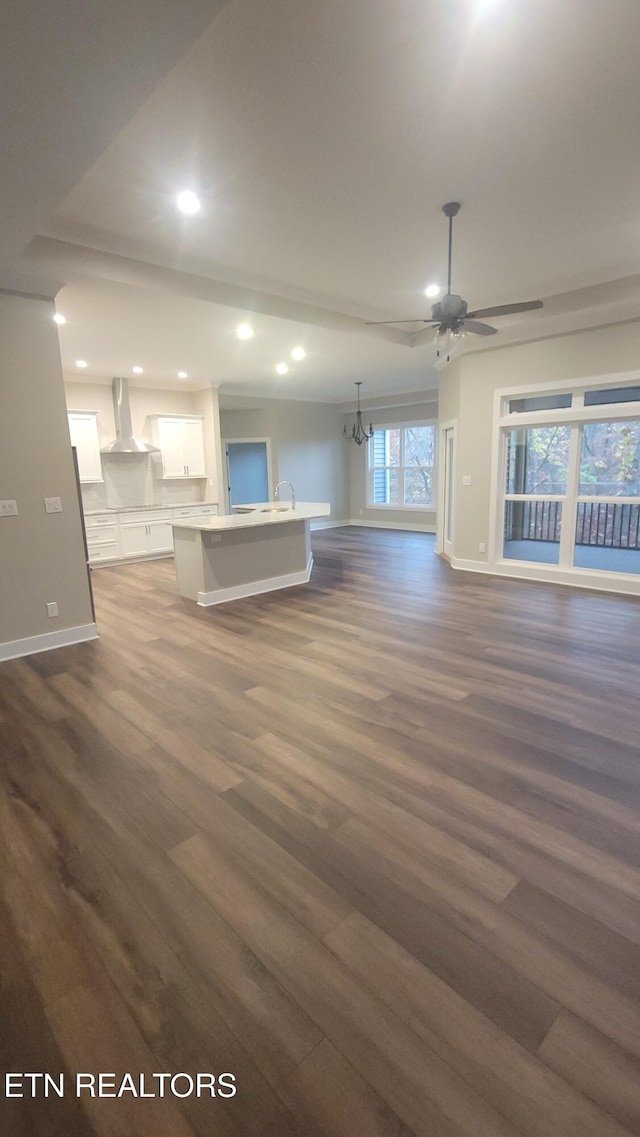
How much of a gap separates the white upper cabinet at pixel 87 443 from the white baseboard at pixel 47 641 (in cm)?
358

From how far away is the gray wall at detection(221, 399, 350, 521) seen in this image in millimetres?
10070

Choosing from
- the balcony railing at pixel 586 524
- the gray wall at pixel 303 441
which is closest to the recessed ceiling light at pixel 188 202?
the balcony railing at pixel 586 524

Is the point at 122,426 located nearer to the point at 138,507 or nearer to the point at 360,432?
the point at 138,507

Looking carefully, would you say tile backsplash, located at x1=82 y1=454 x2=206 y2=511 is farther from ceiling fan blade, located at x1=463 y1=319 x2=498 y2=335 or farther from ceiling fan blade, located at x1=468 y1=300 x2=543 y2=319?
ceiling fan blade, located at x1=468 y1=300 x2=543 y2=319

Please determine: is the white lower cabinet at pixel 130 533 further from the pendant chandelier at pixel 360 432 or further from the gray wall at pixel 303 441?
the pendant chandelier at pixel 360 432

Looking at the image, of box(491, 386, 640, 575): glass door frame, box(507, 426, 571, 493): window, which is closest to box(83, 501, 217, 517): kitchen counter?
box(491, 386, 640, 575): glass door frame

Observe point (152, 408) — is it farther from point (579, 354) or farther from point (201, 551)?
point (579, 354)

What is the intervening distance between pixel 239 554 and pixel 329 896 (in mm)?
4134

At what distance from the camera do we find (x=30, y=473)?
3.97 metres

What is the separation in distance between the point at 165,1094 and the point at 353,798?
46.3 inches

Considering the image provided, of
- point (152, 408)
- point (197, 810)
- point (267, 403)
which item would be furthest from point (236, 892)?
point (267, 403)

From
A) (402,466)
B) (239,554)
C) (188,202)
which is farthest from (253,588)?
(402,466)

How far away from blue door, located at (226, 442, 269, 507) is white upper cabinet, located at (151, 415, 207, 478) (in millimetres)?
2783

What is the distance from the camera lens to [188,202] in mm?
2934
